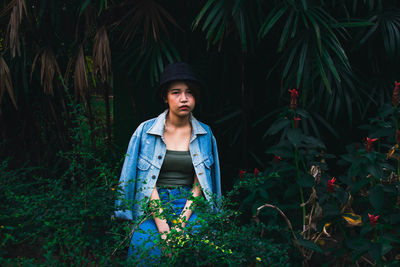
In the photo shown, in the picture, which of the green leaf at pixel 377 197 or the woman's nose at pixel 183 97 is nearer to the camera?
the green leaf at pixel 377 197

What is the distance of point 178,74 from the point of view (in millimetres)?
2154

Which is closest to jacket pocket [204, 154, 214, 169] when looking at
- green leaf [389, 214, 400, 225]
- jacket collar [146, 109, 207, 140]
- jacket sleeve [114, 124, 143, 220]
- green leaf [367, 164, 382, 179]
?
jacket collar [146, 109, 207, 140]

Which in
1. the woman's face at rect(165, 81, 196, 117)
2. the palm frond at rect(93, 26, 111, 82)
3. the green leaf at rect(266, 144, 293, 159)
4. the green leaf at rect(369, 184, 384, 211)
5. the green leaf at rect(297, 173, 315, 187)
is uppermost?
the palm frond at rect(93, 26, 111, 82)

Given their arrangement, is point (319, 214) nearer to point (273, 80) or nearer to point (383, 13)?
point (273, 80)

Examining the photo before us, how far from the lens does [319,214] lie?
2.08m

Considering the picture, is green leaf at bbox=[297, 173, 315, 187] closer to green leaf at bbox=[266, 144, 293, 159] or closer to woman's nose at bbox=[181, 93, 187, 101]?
green leaf at bbox=[266, 144, 293, 159]

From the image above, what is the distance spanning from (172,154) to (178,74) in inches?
17.7

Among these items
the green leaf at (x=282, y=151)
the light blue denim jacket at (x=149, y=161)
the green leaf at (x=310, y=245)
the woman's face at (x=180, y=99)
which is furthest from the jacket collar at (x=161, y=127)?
the green leaf at (x=310, y=245)

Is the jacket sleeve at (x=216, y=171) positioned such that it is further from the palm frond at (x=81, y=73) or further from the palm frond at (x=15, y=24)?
the palm frond at (x=15, y=24)

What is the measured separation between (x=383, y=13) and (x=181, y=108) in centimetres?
159

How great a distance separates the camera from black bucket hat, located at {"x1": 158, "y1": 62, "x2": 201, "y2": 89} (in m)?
2.14

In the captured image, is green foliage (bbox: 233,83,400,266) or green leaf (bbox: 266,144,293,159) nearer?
green foliage (bbox: 233,83,400,266)

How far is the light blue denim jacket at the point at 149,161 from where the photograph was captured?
2.18m

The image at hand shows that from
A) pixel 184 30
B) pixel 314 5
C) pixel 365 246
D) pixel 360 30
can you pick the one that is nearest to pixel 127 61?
pixel 184 30
